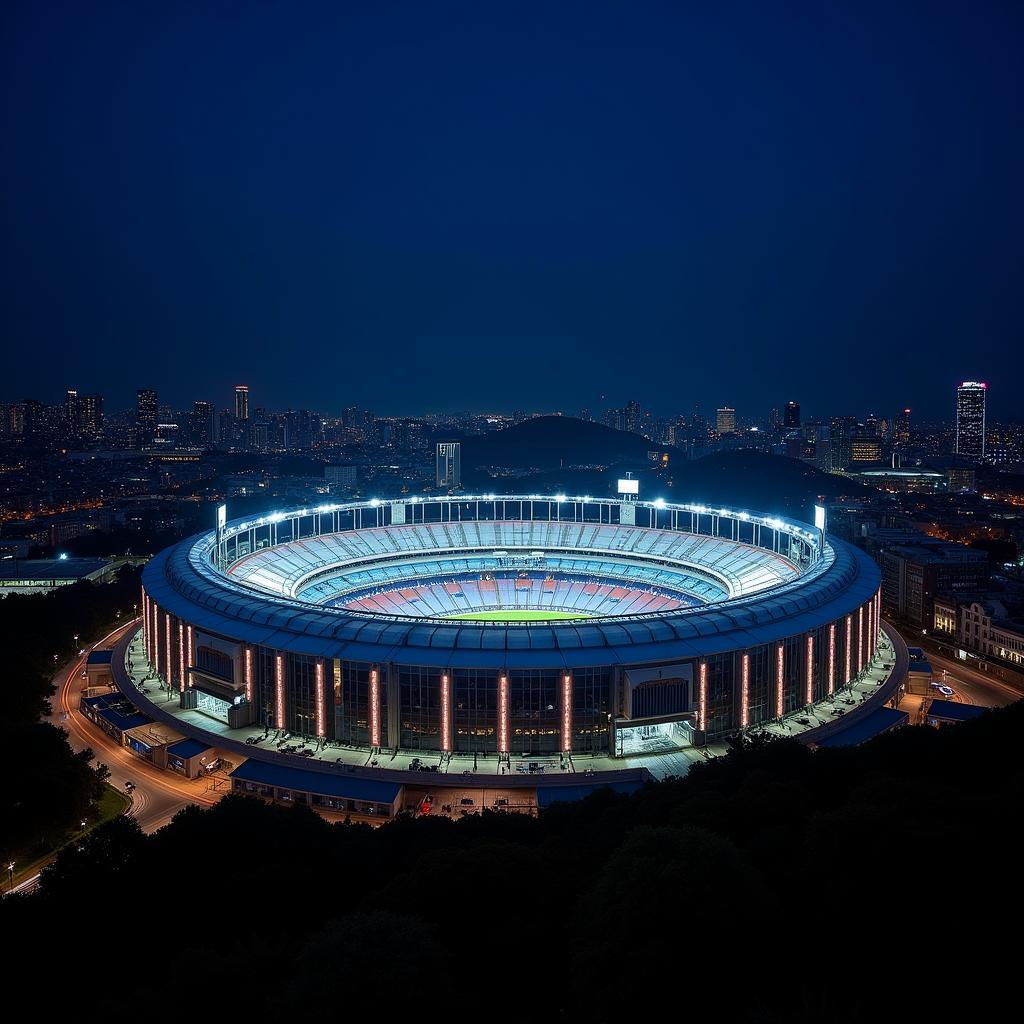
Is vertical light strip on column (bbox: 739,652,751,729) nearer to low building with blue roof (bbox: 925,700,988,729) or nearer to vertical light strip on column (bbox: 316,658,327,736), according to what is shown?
low building with blue roof (bbox: 925,700,988,729)

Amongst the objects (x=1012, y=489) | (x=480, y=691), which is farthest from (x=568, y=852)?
(x=1012, y=489)

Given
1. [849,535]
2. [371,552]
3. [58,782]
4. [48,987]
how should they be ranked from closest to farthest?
[48,987] < [58,782] < [371,552] < [849,535]

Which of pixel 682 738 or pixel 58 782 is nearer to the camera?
pixel 58 782

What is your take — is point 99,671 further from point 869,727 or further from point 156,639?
point 869,727

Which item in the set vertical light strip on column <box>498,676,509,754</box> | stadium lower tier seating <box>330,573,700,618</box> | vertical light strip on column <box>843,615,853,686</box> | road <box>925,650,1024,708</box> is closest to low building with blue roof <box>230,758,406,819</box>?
vertical light strip on column <box>498,676,509,754</box>

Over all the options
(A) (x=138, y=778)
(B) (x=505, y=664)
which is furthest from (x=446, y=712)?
(A) (x=138, y=778)

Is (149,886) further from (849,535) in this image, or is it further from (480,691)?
(849,535)

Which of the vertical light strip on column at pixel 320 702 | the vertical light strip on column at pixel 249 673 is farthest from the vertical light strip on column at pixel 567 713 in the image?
the vertical light strip on column at pixel 249 673
